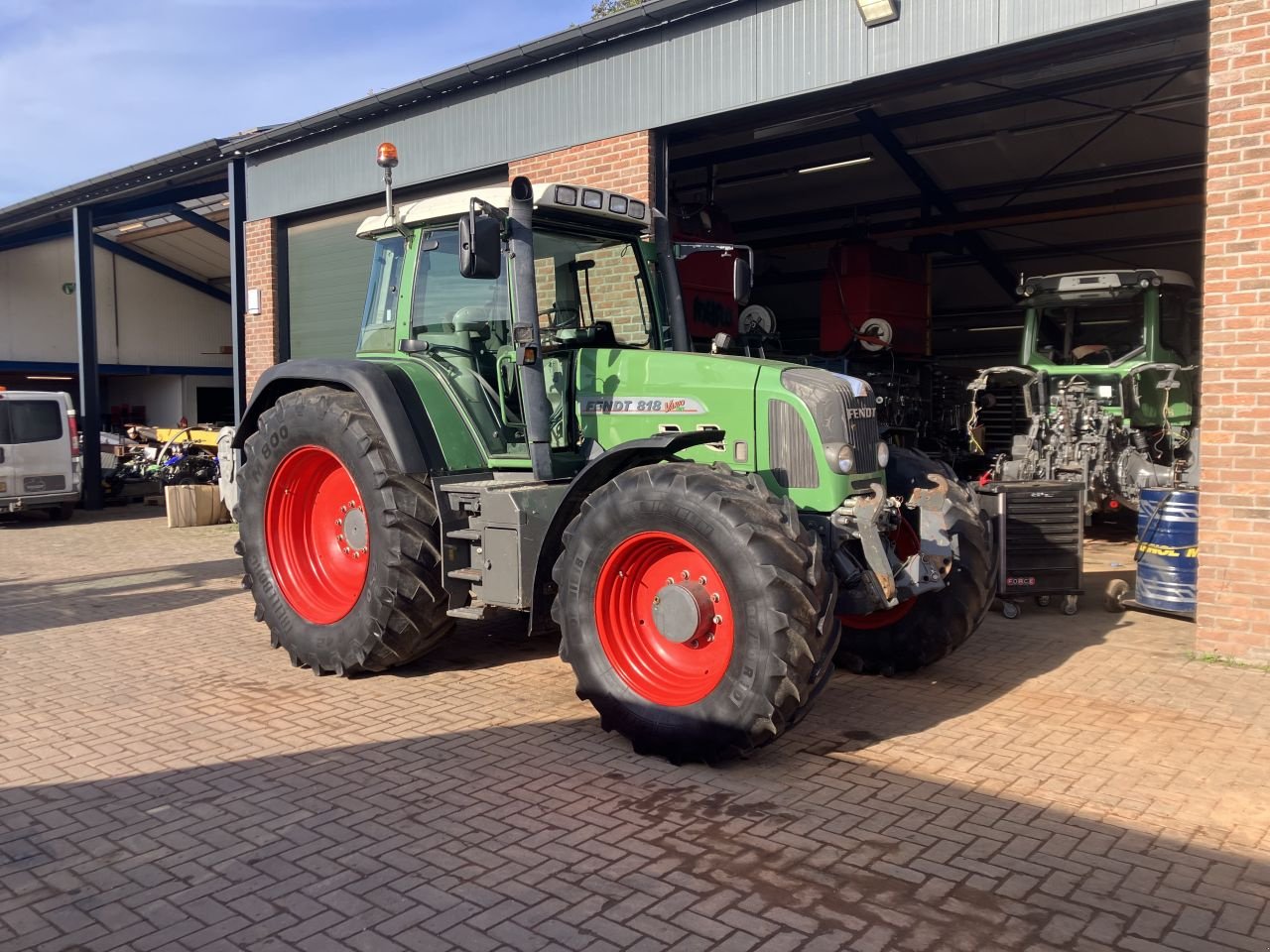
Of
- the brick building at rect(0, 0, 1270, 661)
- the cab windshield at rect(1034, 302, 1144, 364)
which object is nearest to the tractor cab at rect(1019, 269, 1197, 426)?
the cab windshield at rect(1034, 302, 1144, 364)

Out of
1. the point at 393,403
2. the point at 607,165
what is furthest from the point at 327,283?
the point at 393,403

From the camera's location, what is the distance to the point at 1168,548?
7371mm

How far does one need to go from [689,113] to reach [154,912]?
7.48 m

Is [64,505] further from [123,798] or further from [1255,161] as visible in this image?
[1255,161]

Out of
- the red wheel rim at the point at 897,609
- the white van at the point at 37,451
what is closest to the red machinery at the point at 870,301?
the red wheel rim at the point at 897,609

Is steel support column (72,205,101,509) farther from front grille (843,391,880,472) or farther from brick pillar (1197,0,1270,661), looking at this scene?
brick pillar (1197,0,1270,661)

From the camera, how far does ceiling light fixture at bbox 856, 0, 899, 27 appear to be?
25.0 feet

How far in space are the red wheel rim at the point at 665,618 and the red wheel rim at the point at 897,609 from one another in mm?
1401

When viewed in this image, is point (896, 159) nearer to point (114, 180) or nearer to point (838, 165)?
point (838, 165)

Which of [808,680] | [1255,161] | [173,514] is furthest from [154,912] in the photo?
[173,514]

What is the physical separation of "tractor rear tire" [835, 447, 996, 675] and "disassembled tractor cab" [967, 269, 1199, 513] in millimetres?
4720

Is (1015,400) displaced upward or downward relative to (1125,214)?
downward

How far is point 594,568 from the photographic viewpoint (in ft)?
15.4

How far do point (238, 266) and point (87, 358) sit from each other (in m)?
4.95
